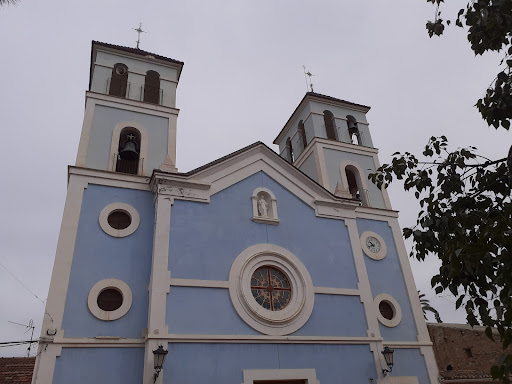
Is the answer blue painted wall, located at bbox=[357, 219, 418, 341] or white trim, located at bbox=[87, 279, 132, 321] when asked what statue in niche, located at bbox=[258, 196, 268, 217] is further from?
white trim, located at bbox=[87, 279, 132, 321]

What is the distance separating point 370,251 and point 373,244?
16.5 inches

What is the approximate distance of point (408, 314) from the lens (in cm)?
1561

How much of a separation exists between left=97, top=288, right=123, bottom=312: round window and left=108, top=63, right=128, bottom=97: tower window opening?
7.93 meters

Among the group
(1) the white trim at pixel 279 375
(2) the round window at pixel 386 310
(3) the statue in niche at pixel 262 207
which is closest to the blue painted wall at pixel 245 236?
(3) the statue in niche at pixel 262 207

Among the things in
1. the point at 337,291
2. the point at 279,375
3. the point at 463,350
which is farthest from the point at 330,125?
the point at 463,350

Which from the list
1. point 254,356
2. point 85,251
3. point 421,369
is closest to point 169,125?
point 85,251

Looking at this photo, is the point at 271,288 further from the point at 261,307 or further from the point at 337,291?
the point at 337,291

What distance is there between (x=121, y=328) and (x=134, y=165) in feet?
19.6

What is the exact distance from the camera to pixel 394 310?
15.4 m

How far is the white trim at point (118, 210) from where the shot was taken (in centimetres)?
1288

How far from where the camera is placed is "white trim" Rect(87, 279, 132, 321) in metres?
11.5

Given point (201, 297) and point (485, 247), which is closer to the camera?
point (485, 247)

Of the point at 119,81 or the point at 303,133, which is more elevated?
the point at 303,133

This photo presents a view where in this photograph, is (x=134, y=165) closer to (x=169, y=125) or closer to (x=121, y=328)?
(x=169, y=125)
